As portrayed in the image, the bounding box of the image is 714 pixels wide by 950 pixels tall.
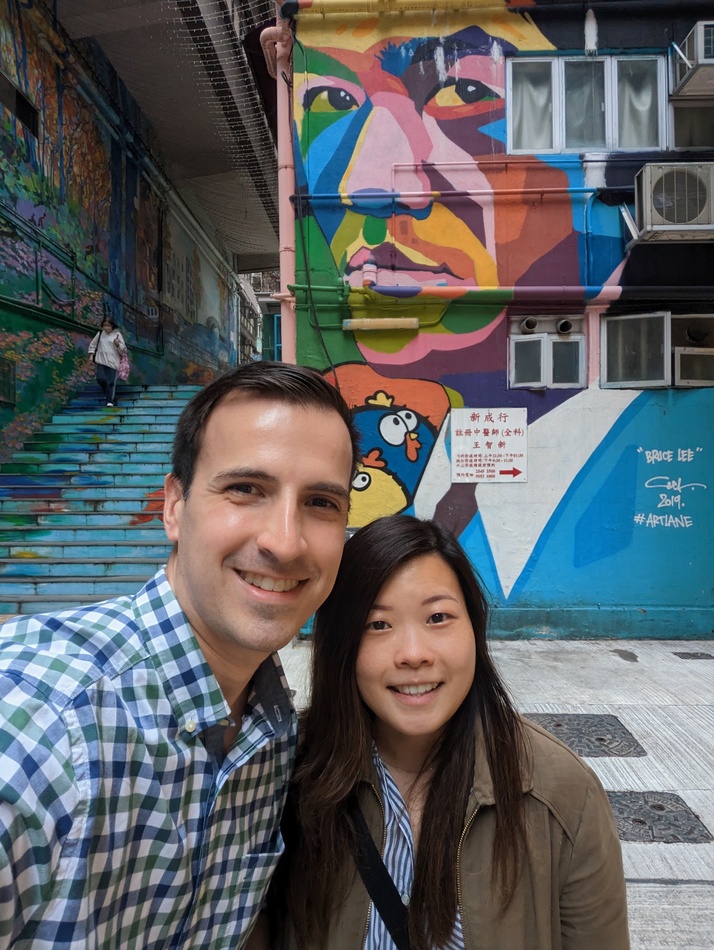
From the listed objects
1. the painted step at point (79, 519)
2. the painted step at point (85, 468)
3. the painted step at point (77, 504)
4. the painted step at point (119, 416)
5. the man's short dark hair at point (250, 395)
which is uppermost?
the painted step at point (119, 416)

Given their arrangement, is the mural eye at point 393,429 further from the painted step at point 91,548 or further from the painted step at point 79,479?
the painted step at point 79,479

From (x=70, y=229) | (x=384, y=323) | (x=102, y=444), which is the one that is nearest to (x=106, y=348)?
(x=102, y=444)

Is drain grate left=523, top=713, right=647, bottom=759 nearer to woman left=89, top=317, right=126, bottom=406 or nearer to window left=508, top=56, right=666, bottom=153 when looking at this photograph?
window left=508, top=56, right=666, bottom=153

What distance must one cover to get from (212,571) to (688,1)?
723cm

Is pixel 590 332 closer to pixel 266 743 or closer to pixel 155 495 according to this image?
pixel 155 495

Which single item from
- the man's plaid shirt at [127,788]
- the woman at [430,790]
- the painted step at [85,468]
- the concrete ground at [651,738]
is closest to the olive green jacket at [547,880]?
the woman at [430,790]

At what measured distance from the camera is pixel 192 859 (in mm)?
1151

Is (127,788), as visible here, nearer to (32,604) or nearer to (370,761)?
(370,761)

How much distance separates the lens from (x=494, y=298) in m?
5.71

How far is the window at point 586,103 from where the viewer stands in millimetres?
5816

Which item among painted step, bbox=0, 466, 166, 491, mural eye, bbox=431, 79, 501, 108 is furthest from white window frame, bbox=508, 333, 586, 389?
painted step, bbox=0, 466, 166, 491

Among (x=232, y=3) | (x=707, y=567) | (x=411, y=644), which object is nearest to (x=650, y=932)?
(x=411, y=644)

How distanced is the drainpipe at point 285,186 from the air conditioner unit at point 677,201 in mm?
3326

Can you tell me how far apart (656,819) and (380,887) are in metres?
2.26
